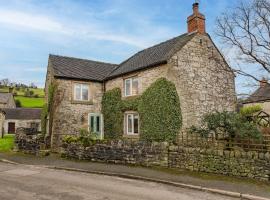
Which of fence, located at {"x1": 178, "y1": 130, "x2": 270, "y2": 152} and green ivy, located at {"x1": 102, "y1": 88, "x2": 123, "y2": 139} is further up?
green ivy, located at {"x1": 102, "y1": 88, "x2": 123, "y2": 139}

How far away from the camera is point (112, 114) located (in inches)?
890

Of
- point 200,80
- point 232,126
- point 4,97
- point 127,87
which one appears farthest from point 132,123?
point 4,97

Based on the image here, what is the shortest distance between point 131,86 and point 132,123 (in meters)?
3.03

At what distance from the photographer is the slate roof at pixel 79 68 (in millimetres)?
23047

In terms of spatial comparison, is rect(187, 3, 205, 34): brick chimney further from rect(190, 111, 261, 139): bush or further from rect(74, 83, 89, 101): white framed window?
rect(74, 83, 89, 101): white framed window

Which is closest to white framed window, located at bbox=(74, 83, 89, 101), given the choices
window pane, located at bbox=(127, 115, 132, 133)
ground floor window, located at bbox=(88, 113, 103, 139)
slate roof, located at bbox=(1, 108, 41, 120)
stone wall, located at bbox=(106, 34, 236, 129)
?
ground floor window, located at bbox=(88, 113, 103, 139)

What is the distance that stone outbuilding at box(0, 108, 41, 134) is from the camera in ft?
150

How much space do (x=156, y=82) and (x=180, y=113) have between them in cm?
286

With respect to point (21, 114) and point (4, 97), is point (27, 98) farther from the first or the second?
point (21, 114)

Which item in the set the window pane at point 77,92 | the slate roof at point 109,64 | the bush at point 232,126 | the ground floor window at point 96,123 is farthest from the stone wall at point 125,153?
the window pane at point 77,92

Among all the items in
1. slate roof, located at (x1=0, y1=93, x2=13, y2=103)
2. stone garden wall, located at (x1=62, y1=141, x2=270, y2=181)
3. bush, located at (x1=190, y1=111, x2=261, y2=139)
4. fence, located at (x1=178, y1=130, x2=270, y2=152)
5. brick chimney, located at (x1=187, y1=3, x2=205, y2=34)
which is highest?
brick chimney, located at (x1=187, y1=3, x2=205, y2=34)

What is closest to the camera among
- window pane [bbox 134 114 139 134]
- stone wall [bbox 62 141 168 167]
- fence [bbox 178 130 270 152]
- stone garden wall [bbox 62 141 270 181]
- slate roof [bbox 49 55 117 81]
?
stone garden wall [bbox 62 141 270 181]

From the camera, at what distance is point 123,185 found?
9.98 m

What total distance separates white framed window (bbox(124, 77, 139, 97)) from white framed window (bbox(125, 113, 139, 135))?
1.74 meters
